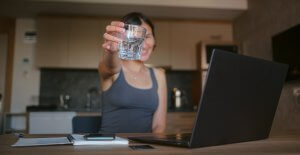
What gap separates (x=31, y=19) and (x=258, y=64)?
12.6ft

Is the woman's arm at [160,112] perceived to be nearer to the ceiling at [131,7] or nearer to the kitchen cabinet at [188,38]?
the ceiling at [131,7]

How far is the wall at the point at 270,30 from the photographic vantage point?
2420 mm

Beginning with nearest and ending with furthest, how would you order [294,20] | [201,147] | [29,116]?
[201,147], [294,20], [29,116]

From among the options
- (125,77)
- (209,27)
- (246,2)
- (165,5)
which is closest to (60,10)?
(165,5)

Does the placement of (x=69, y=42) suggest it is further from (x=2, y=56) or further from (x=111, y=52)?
(x=111, y=52)

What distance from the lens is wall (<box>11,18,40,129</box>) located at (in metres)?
3.92

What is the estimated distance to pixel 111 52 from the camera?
105 centimetres

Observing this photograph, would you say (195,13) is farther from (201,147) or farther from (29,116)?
(201,147)

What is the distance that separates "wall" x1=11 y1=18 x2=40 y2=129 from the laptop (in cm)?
348

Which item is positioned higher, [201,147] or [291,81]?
[291,81]

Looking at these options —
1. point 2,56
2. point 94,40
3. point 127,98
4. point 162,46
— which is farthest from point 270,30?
point 2,56

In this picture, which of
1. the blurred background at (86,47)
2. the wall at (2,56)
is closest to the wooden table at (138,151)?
the blurred background at (86,47)

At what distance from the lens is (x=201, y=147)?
69 cm

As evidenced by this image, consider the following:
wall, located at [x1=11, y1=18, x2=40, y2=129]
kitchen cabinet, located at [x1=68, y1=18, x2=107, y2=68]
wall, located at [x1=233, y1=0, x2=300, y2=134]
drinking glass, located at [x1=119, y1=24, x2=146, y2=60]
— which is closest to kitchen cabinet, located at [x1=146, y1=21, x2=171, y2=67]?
kitchen cabinet, located at [x1=68, y1=18, x2=107, y2=68]
